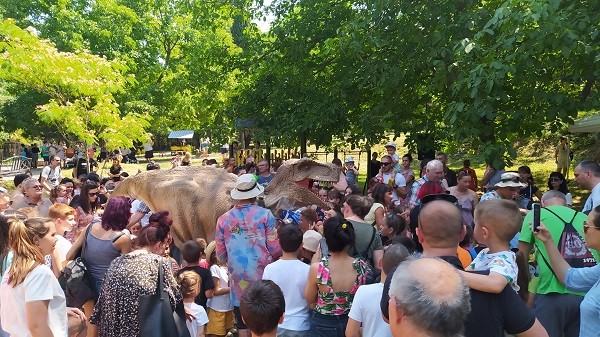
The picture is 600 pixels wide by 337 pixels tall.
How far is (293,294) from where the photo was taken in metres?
4.22

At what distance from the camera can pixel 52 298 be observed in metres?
3.52

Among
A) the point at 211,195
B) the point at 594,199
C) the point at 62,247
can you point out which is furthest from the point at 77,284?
the point at 594,199

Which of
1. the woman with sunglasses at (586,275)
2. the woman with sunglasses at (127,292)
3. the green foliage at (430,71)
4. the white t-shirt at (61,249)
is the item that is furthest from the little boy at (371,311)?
the green foliage at (430,71)

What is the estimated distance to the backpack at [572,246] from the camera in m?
4.27

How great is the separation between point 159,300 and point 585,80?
7299mm

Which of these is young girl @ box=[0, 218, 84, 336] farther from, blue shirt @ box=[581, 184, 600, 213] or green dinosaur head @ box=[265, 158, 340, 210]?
blue shirt @ box=[581, 184, 600, 213]

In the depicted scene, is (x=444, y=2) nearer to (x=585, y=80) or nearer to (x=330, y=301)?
(x=585, y=80)

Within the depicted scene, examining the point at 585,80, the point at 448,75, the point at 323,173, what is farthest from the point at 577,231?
the point at 448,75

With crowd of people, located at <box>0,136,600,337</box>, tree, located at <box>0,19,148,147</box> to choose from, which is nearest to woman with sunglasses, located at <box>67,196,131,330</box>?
crowd of people, located at <box>0,136,600,337</box>

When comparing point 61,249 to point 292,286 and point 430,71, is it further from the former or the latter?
point 430,71

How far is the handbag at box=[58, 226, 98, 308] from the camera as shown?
469cm

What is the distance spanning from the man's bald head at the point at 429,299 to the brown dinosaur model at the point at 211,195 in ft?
16.1

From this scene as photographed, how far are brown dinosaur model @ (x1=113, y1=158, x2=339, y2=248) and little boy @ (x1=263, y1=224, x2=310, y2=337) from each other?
8.64ft

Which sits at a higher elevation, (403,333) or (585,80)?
(585,80)
